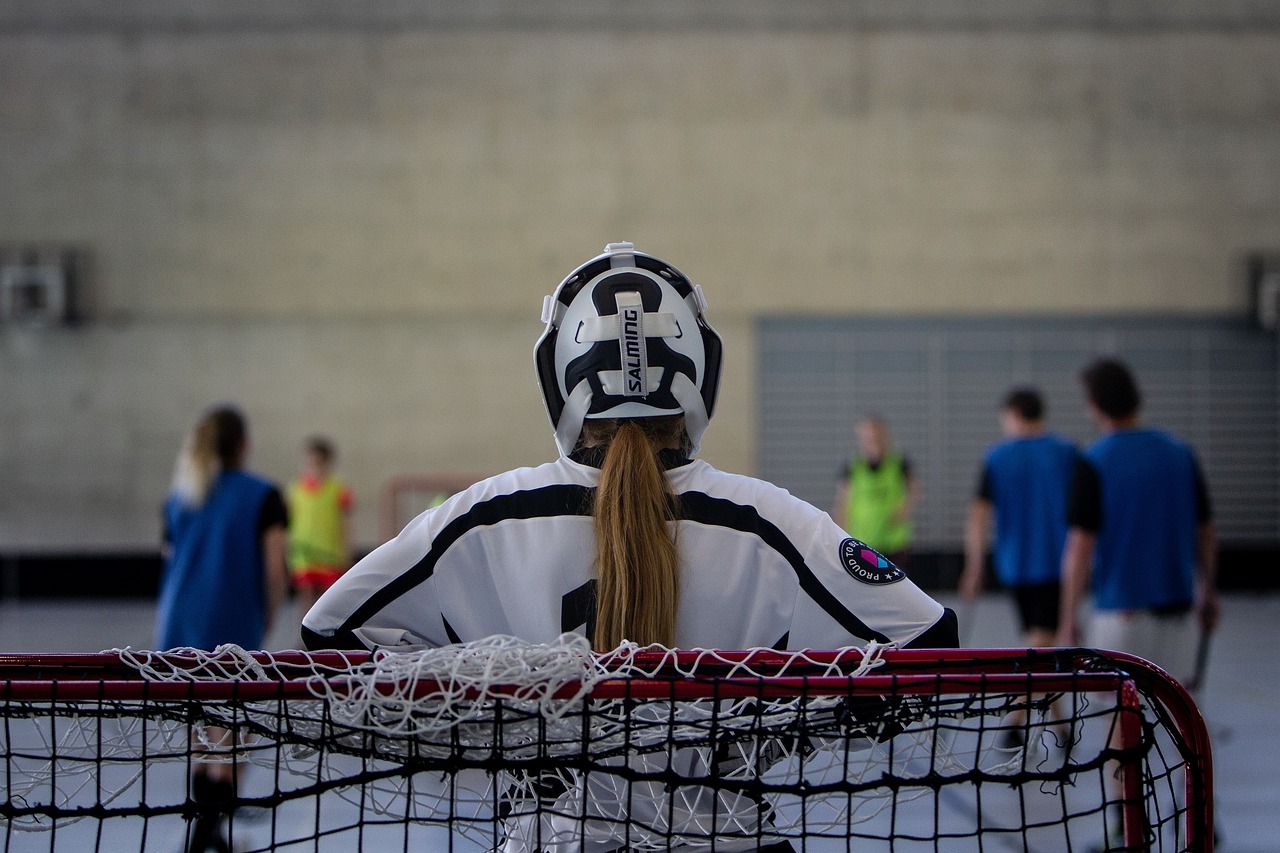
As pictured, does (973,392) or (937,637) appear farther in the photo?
(973,392)

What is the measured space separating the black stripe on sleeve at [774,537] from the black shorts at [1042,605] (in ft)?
16.2

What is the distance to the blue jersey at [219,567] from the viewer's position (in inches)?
174

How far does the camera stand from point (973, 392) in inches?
502

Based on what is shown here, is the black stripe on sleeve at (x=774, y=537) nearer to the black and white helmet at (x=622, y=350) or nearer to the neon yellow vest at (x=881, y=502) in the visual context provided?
the black and white helmet at (x=622, y=350)

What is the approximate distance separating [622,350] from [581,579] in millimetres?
375

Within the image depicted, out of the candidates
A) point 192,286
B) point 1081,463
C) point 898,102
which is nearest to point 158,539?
Answer: point 192,286

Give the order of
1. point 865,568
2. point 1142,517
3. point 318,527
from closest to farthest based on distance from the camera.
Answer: point 865,568, point 1142,517, point 318,527

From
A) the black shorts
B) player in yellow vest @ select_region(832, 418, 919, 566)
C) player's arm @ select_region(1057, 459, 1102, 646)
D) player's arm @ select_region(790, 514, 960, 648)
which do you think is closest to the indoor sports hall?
player in yellow vest @ select_region(832, 418, 919, 566)

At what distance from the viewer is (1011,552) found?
644 centimetres

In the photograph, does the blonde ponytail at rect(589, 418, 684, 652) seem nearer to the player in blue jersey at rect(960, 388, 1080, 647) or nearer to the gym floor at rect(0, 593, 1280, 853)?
the gym floor at rect(0, 593, 1280, 853)

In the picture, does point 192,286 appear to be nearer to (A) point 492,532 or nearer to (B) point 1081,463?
(B) point 1081,463

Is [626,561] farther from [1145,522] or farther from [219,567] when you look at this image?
[1145,522]

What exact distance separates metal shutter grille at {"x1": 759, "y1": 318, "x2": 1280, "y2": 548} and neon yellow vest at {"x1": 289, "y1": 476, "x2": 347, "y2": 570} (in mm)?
5124

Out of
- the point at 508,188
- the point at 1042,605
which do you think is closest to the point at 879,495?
the point at 1042,605
